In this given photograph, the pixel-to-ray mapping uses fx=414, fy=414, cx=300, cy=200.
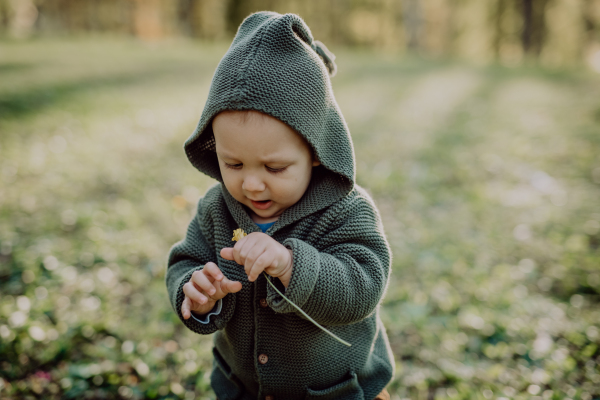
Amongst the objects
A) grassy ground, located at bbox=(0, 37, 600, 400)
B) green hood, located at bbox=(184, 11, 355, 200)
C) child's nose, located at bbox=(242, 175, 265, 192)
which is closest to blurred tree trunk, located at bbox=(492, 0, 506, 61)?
grassy ground, located at bbox=(0, 37, 600, 400)

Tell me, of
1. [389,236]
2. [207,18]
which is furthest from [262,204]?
[207,18]

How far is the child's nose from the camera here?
1505mm

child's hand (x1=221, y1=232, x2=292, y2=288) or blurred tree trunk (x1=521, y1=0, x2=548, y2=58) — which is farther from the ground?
child's hand (x1=221, y1=232, x2=292, y2=288)

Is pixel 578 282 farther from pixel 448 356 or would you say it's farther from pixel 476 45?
pixel 476 45

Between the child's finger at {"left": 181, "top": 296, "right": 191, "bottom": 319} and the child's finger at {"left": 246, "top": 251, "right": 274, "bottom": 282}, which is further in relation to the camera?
the child's finger at {"left": 181, "top": 296, "right": 191, "bottom": 319}

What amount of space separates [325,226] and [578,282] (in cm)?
315

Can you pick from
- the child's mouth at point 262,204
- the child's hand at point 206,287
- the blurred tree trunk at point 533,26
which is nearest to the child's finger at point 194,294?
the child's hand at point 206,287

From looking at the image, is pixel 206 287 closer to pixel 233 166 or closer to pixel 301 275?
pixel 301 275

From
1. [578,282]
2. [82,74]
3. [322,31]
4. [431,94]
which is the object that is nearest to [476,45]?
[322,31]

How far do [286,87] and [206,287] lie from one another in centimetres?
76

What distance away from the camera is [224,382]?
1.99 metres

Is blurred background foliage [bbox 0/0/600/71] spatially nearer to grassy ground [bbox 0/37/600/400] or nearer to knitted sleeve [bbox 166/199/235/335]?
grassy ground [bbox 0/37/600/400]

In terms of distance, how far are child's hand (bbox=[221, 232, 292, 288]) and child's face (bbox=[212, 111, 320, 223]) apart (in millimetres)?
227

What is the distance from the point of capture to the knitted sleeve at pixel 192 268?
166cm
